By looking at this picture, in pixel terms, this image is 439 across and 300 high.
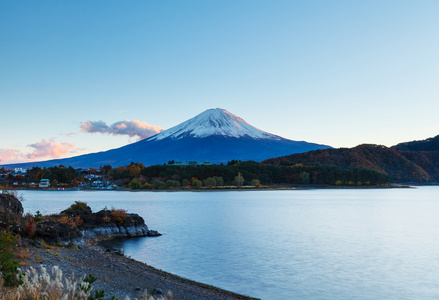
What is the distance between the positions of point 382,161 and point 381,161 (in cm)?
45

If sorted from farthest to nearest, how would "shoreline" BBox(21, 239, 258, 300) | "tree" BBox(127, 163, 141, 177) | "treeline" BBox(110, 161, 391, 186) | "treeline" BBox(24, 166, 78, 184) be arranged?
"tree" BBox(127, 163, 141, 177) → "treeline" BBox(24, 166, 78, 184) → "treeline" BBox(110, 161, 391, 186) → "shoreline" BBox(21, 239, 258, 300)

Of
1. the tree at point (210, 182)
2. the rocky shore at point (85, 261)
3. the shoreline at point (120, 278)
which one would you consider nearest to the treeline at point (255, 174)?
the tree at point (210, 182)

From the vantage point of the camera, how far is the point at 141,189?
117375mm

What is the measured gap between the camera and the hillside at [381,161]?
16638 cm

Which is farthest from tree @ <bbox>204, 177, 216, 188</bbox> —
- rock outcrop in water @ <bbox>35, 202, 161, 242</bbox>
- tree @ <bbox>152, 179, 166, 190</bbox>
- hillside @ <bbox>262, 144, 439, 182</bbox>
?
rock outcrop in water @ <bbox>35, 202, 161, 242</bbox>

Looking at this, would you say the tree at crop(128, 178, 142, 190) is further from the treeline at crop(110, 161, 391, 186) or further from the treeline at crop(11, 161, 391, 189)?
the treeline at crop(110, 161, 391, 186)

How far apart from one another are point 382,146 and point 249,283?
608 feet

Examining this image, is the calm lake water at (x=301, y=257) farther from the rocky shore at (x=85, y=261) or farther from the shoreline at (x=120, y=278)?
the rocky shore at (x=85, y=261)

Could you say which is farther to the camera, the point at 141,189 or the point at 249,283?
the point at 141,189

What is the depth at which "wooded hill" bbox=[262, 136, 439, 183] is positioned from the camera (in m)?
166

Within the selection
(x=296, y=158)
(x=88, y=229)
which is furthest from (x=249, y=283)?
(x=296, y=158)

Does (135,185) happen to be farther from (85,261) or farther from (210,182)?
(85,261)

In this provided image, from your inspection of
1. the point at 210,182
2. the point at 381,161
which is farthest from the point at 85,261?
the point at 381,161

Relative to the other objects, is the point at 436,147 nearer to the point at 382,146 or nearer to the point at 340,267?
the point at 382,146
